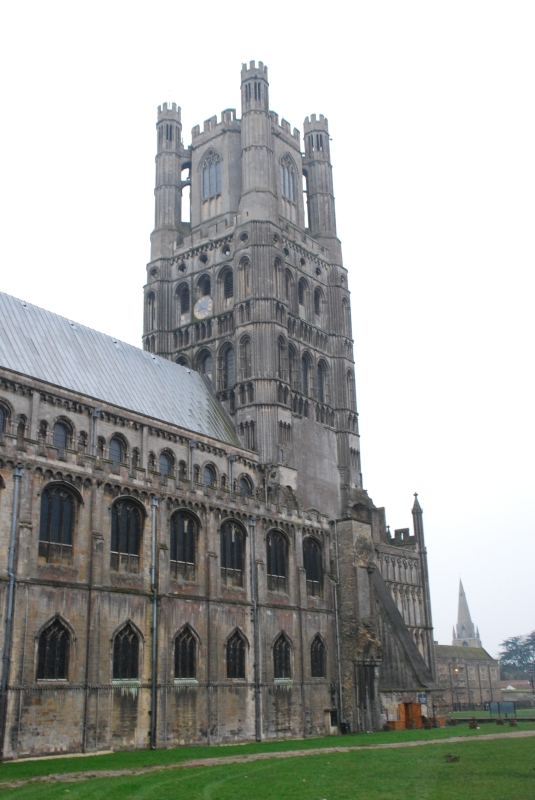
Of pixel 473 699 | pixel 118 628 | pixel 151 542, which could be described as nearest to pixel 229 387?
pixel 151 542

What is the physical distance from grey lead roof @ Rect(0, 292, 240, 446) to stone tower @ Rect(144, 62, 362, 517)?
4536 mm

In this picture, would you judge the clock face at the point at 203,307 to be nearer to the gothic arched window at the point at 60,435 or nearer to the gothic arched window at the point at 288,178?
the gothic arched window at the point at 288,178

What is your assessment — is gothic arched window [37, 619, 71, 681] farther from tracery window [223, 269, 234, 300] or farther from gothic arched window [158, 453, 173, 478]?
tracery window [223, 269, 234, 300]

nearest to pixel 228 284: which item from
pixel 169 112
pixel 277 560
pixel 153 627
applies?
pixel 169 112

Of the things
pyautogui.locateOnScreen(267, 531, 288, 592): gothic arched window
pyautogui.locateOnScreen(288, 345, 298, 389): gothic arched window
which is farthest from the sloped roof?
pyautogui.locateOnScreen(267, 531, 288, 592): gothic arched window

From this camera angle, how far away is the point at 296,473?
217 feet

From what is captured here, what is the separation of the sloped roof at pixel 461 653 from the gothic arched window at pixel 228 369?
80.7 m

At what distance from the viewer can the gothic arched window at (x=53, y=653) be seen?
35.7 meters

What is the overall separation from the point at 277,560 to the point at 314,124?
52385mm

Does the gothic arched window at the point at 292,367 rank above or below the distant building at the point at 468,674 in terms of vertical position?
above

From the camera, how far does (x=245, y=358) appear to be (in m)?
68.4

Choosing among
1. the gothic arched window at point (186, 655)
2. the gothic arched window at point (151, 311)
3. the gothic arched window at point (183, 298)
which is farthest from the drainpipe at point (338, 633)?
the gothic arched window at point (151, 311)

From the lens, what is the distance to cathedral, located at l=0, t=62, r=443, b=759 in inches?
1470

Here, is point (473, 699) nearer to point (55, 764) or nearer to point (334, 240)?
point (334, 240)
